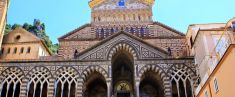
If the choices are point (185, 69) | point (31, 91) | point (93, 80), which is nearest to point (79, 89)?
point (93, 80)

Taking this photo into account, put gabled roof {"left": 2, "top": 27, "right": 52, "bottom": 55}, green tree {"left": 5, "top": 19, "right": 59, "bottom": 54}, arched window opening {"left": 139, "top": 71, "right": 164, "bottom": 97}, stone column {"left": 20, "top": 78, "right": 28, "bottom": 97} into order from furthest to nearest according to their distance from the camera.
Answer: green tree {"left": 5, "top": 19, "right": 59, "bottom": 54} → gabled roof {"left": 2, "top": 27, "right": 52, "bottom": 55} → arched window opening {"left": 139, "top": 71, "right": 164, "bottom": 97} → stone column {"left": 20, "top": 78, "right": 28, "bottom": 97}

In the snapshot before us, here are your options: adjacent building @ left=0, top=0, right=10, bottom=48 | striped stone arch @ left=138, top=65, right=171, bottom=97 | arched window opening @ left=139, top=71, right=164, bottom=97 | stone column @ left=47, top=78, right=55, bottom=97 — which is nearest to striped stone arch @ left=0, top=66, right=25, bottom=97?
stone column @ left=47, top=78, right=55, bottom=97

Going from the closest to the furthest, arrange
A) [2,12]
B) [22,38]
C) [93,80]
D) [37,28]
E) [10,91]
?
[10,91] → [93,80] → [2,12] → [22,38] → [37,28]

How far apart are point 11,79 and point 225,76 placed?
1630 cm

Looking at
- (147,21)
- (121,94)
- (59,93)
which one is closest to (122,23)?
(147,21)

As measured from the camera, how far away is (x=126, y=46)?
23.3 metres

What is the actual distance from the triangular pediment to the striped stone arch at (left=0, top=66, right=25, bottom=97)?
192 inches

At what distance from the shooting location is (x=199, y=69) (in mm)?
21000

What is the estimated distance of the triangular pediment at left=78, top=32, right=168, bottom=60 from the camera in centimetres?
Answer: 2300

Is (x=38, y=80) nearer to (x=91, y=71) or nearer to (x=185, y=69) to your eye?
(x=91, y=71)

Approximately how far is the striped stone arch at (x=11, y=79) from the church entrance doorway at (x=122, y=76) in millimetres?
7628

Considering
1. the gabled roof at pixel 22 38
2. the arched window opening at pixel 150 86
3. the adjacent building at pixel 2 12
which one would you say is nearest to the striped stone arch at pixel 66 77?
the arched window opening at pixel 150 86

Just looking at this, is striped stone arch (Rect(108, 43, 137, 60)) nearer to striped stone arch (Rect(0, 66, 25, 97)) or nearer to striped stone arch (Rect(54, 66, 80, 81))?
striped stone arch (Rect(54, 66, 80, 81))

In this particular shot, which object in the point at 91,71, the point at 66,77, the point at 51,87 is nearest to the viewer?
the point at 51,87
